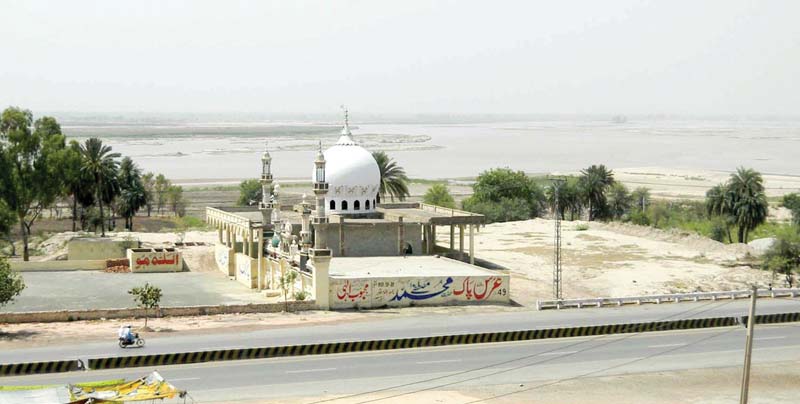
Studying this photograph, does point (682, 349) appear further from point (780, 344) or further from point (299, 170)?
point (299, 170)

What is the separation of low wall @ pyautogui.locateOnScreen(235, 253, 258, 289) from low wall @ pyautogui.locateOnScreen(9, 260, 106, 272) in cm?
812

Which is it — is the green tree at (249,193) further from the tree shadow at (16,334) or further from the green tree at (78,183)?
the tree shadow at (16,334)

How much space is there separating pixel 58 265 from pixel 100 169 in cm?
1585

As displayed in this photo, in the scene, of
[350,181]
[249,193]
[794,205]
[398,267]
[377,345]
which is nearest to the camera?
[377,345]

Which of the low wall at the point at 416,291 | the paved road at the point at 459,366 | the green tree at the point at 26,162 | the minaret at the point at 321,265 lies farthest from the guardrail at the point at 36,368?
the green tree at the point at 26,162

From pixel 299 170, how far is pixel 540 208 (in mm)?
77456

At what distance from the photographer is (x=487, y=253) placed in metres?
64.6

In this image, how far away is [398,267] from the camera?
50.0 meters

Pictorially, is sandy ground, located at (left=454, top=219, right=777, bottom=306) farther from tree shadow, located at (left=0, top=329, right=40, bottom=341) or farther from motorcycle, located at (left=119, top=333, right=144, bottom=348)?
tree shadow, located at (left=0, top=329, right=40, bottom=341)

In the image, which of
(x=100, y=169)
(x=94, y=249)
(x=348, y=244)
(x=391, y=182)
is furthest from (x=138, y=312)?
(x=391, y=182)

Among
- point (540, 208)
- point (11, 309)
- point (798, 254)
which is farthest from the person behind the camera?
point (540, 208)

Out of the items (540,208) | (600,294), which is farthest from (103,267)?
(540,208)

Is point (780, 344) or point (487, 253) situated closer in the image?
point (780, 344)

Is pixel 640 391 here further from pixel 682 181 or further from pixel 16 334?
pixel 682 181
